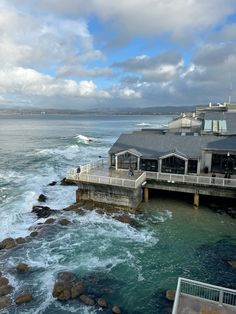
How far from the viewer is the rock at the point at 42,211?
26.9 m

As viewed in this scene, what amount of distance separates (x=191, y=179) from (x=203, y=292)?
46.7 ft

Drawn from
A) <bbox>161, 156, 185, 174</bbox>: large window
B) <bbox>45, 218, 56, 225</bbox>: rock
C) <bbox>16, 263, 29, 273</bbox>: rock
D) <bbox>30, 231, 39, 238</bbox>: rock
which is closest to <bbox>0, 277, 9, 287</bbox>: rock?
<bbox>16, 263, 29, 273</bbox>: rock

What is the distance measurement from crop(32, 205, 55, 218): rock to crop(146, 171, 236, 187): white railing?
33.2 feet

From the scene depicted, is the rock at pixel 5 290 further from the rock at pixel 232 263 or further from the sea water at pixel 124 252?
the rock at pixel 232 263

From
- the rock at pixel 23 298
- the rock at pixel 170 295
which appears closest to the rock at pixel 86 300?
the rock at pixel 23 298

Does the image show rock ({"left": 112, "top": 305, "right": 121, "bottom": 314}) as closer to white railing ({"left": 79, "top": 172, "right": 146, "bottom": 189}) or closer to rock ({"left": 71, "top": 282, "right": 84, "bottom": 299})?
rock ({"left": 71, "top": 282, "right": 84, "bottom": 299})

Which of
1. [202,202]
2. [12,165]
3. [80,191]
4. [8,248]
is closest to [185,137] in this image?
[202,202]

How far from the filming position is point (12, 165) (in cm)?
5225

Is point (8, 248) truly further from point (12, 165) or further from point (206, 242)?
point (12, 165)

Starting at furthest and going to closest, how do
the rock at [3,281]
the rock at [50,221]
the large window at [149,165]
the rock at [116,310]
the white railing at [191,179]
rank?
the large window at [149,165]
the white railing at [191,179]
the rock at [50,221]
the rock at [3,281]
the rock at [116,310]

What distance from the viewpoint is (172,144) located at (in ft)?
103

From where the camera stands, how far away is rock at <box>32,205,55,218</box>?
2692cm

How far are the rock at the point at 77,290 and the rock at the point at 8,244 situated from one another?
281 inches

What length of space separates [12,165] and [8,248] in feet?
109
